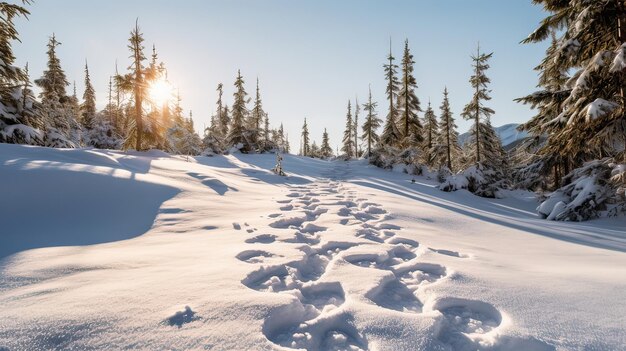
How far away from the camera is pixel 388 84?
32.1 meters

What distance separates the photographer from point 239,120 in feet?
114

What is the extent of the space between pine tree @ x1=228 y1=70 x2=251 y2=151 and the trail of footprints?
29243 millimetres

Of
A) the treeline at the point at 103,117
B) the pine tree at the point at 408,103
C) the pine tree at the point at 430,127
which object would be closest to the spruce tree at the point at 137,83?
the treeline at the point at 103,117

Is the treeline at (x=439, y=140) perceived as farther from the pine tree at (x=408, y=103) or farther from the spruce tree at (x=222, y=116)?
the spruce tree at (x=222, y=116)

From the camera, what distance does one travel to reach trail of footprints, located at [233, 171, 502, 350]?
1997mm

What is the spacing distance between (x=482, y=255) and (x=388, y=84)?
100ft

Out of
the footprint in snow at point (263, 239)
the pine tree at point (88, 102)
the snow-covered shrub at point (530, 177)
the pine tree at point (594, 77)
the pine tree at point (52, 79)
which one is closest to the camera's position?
the footprint in snow at point (263, 239)

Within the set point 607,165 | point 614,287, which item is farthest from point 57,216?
point 607,165

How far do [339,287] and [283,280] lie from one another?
544 mm

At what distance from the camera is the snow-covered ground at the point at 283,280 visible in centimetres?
187

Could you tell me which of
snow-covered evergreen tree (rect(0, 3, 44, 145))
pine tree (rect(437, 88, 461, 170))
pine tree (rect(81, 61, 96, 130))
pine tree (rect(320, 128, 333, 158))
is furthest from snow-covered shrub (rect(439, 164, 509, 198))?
pine tree (rect(320, 128, 333, 158))

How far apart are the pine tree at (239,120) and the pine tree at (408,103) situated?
16.4 meters

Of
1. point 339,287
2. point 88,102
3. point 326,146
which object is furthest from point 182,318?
point 326,146

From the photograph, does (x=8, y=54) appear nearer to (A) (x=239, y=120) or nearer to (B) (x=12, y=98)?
(B) (x=12, y=98)
